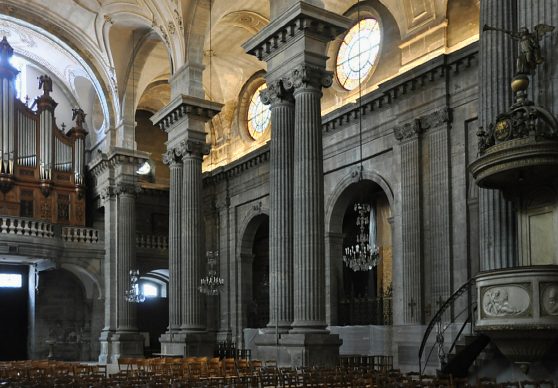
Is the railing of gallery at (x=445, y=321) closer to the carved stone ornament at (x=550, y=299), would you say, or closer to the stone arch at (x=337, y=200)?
the carved stone ornament at (x=550, y=299)

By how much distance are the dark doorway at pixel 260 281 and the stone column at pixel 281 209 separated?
13.2m

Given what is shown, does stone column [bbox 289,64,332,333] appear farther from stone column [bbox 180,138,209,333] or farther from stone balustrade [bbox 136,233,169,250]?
stone balustrade [bbox 136,233,169,250]

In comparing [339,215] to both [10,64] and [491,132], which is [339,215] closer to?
A: [491,132]

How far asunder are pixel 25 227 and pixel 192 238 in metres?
8.82

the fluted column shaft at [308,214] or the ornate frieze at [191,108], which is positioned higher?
the ornate frieze at [191,108]

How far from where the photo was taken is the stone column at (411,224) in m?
19.3

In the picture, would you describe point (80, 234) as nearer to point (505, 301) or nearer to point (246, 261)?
point (246, 261)

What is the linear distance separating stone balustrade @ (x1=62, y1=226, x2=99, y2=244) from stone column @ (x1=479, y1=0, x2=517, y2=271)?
69.8 feet

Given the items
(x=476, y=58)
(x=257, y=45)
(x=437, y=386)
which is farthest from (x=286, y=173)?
(x=437, y=386)

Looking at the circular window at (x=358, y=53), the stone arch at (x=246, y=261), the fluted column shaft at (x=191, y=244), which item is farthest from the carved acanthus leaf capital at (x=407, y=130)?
the stone arch at (x=246, y=261)

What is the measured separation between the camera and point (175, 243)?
22.7 metres

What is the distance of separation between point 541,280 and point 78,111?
2527 cm

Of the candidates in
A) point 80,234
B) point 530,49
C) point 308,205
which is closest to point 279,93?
point 308,205

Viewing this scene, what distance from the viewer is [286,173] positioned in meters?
16.4
